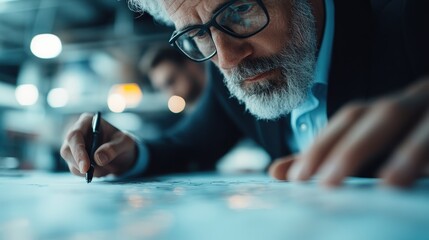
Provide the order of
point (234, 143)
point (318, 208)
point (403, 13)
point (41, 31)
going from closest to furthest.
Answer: point (318, 208), point (403, 13), point (234, 143), point (41, 31)

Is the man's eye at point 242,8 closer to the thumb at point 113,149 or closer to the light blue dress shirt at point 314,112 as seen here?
the light blue dress shirt at point 314,112

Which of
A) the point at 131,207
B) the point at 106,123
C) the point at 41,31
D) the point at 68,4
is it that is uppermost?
the point at 68,4

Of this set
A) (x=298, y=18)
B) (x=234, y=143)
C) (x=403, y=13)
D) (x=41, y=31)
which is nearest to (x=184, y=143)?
(x=234, y=143)

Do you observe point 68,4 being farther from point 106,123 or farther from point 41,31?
point 106,123

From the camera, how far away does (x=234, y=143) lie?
1243 mm

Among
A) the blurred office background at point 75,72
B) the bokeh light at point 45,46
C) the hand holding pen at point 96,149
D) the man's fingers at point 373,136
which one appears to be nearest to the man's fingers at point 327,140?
the man's fingers at point 373,136

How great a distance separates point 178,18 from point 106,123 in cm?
27

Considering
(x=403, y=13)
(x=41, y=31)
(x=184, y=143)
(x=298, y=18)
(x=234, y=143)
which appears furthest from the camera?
(x=41, y=31)

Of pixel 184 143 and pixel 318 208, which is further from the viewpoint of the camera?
pixel 184 143

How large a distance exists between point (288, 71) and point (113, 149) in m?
0.36

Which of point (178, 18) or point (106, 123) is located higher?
point (178, 18)

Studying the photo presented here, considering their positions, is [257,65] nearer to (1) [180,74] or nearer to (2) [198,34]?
(2) [198,34]

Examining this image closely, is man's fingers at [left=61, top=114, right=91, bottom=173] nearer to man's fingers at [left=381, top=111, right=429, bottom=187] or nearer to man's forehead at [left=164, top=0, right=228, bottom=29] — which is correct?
man's forehead at [left=164, top=0, right=228, bottom=29]

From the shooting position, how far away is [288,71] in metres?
0.68
